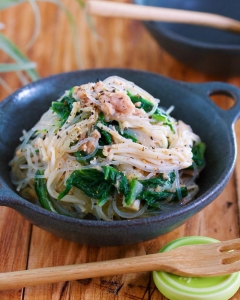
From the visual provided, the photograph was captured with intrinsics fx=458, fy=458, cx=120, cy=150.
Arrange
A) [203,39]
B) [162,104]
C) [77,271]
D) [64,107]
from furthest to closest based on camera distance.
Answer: [203,39] < [162,104] < [64,107] < [77,271]

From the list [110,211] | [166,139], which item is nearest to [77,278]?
[110,211]

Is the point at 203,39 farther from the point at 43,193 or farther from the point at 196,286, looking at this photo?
the point at 196,286

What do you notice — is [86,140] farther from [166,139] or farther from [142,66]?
[142,66]

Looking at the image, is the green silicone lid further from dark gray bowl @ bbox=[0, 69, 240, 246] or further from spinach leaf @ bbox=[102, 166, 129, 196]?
spinach leaf @ bbox=[102, 166, 129, 196]

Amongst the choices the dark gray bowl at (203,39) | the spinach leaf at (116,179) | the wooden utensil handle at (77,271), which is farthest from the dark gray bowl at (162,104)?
the dark gray bowl at (203,39)

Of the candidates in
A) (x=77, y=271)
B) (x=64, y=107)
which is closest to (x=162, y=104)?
(x=64, y=107)

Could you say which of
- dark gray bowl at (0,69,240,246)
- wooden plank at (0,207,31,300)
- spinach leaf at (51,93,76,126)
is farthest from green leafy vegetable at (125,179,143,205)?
wooden plank at (0,207,31,300)
